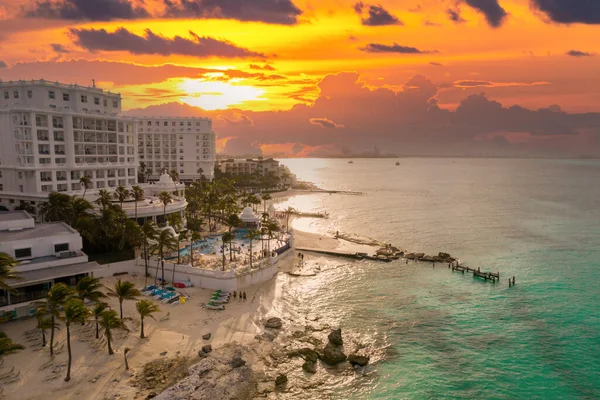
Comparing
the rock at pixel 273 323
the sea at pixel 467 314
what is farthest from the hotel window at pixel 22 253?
the sea at pixel 467 314

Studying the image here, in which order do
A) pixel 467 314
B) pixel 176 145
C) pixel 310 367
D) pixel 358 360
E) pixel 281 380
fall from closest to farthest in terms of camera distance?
pixel 281 380
pixel 310 367
pixel 358 360
pixel 467 314
pixel 176 145

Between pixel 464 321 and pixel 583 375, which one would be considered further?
pixel 464 321

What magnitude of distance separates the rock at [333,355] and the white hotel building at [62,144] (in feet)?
164

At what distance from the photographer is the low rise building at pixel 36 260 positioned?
43719 mm

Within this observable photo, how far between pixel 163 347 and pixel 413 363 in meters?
27.2

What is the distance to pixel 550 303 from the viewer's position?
61.9 meters

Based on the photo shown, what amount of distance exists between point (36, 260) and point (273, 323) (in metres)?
30.6

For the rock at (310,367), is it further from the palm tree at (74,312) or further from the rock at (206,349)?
the palm tree at (74,312)

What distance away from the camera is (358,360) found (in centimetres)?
4225

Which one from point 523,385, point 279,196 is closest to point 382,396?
point 523,385

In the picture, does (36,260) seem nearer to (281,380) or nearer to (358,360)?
(281,380)

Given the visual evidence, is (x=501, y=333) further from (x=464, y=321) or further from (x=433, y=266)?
(x=433, y=266)

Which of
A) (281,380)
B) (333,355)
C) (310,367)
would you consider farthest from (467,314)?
(281,380)

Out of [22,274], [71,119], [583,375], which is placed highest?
[71,119]
